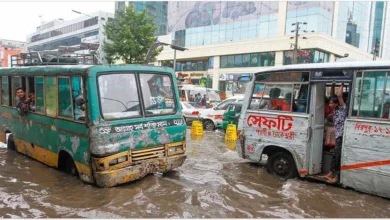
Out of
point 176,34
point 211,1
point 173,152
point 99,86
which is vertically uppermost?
point 211,1

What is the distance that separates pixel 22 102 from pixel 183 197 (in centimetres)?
462

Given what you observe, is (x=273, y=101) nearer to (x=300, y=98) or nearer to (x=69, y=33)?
(x=300, y=98)

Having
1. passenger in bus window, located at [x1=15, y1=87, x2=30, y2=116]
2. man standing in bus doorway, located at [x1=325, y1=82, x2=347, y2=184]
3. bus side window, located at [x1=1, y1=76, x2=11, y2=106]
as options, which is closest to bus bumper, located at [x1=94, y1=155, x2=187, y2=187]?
man standing in bus doorway, located at [x1=325, y1=82, x2=347, y2=184]

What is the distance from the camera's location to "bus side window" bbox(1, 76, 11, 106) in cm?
837

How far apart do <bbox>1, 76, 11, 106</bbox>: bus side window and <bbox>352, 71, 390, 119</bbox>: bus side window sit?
8134 mm

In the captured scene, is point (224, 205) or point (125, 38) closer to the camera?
point (224, 205)

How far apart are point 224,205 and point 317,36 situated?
30.4 metres

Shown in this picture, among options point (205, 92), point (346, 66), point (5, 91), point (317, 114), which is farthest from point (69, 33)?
point (346, 66)

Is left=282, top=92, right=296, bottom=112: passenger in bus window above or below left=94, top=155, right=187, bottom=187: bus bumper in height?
above

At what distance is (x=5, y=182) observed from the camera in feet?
20.8

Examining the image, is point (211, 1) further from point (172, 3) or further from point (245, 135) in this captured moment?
point (245, 135)

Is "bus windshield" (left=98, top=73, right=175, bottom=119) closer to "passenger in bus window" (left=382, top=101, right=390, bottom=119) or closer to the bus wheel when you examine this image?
the bus wheel

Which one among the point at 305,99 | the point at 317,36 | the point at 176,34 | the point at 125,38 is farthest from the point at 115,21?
the point at 176,34

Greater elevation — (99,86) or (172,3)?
(172,3)
